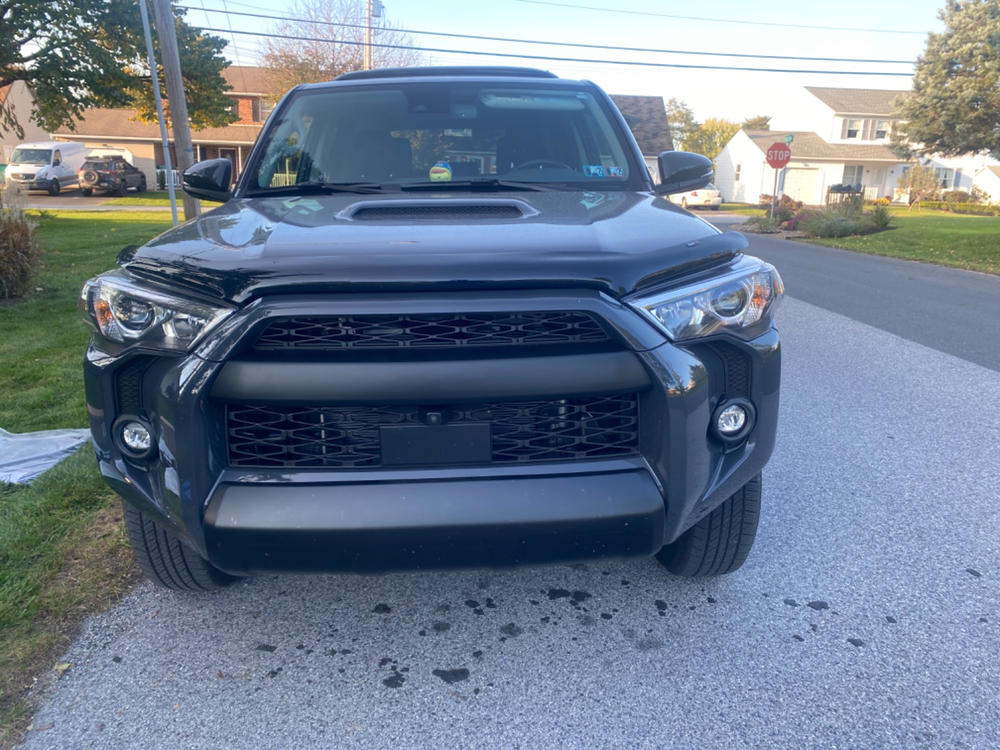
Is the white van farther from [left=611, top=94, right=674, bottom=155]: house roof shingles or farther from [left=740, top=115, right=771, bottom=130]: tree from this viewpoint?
[left=740, top=115, right=771, bottom=130]: tree

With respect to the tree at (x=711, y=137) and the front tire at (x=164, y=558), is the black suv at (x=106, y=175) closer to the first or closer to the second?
the front tire at (x=164, y=558)

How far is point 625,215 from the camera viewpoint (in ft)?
8.21

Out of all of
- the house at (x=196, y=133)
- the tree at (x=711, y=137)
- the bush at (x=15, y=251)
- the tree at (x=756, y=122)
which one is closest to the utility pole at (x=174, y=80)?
the bush at (x=15, y=251)

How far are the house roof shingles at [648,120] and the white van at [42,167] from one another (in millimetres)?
29584

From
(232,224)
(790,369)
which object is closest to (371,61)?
(790,369)

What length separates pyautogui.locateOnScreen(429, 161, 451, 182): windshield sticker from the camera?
10.4ft

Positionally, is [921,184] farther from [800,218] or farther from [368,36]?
[368,36]

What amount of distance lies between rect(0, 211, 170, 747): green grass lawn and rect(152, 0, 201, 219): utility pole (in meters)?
7.19

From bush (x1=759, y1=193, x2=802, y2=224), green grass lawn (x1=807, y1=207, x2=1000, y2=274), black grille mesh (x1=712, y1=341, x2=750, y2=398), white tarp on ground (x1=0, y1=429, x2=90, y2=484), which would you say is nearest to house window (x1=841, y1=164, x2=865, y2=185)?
bush (x1=759, y1=193, x2=802, y2=224)

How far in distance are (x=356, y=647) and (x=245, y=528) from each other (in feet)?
2.36

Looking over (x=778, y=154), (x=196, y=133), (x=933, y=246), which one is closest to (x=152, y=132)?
(x=196, y=133)

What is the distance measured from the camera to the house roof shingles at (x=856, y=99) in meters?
52.1

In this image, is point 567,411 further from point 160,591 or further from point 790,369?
point 790,369

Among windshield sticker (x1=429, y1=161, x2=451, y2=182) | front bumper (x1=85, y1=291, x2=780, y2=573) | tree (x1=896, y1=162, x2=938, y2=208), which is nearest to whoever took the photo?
front bumper (x1=85, y1=291, x2=780, y2=573)
